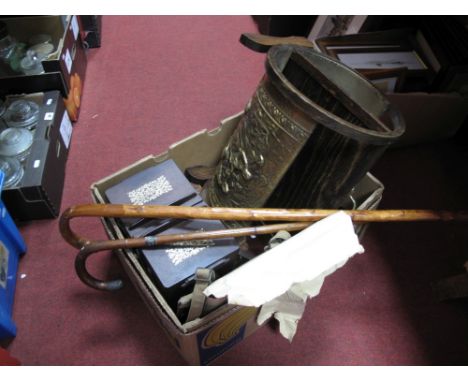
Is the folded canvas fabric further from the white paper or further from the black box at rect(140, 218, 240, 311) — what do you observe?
the black box at rect(140, 218, 240, 311)

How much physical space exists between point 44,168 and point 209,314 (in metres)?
0.78

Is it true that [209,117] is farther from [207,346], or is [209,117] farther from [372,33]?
[207,346]

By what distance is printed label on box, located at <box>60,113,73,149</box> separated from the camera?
1407mm

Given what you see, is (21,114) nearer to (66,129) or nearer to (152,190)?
(66,129)

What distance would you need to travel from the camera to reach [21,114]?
1.34 meters

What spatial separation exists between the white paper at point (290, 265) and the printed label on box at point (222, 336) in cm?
18

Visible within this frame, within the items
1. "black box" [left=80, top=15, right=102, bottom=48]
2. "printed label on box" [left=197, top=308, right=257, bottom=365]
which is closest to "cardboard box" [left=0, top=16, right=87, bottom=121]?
"black box" [left=80, top=15, right=102, bottom=48]

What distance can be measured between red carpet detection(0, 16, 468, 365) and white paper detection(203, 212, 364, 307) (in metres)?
0.48

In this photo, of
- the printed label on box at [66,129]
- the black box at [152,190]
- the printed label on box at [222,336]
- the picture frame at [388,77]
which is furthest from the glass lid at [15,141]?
the picture frame at [388,77]

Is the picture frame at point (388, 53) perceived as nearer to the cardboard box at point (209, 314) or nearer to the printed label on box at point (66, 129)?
the cardboard box at point (209, 314)

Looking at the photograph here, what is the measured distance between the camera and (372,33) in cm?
147

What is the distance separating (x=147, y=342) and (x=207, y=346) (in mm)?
245

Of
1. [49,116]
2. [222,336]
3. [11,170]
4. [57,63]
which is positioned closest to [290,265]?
[222,336]

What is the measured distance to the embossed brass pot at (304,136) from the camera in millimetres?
786
